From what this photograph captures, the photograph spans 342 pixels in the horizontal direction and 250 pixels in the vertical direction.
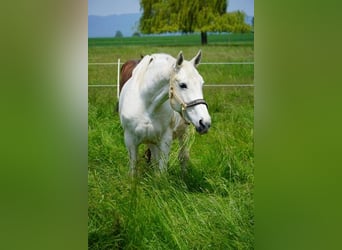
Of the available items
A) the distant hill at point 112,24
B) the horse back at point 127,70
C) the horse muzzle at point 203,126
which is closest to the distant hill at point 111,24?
the distant hill at point 112,24

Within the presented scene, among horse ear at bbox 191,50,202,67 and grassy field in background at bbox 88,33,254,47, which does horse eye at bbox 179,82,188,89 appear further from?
grassy field in background at bbox 88,33,254,47

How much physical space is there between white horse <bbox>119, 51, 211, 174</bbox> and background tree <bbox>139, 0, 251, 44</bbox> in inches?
6.9

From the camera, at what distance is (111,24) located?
3.31 metres

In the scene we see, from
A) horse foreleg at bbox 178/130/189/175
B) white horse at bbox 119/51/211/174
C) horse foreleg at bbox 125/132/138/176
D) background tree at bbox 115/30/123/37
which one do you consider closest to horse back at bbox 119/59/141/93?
white horse at bbox 119/51/211/174

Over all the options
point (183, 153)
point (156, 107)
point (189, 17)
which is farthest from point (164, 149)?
point (189, 17)

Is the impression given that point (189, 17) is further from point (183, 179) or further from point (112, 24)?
point (183, 179)

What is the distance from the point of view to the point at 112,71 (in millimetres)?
3375

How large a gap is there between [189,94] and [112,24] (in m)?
0.56

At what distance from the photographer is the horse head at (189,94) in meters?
3.10

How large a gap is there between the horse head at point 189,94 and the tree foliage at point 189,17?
260 mm

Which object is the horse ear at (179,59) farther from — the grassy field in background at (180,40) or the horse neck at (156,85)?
the grassy field in background at (180,40)
